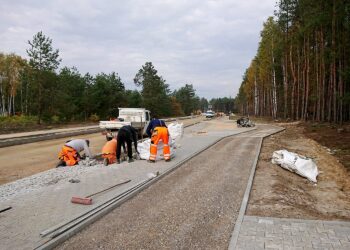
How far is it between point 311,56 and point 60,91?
25.5m

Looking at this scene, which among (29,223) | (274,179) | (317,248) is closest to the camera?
(317,248)

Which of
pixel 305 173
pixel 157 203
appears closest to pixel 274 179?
pixel 305 173

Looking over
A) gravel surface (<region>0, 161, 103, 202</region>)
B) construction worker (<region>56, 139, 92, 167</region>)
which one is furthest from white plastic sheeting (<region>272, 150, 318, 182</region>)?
construction worker (<region>56, 139, 92, 167</region>)

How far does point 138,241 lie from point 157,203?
1.96 m

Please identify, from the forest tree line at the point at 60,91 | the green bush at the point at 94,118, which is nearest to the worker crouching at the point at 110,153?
the forest tree line at the point at 60,91

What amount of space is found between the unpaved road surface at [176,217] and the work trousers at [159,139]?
1798 millimetres

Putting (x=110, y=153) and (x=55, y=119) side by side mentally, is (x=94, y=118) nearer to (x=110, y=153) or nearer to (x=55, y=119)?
(x=55, y=119)

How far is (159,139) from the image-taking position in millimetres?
11875

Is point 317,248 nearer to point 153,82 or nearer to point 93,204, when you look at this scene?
point 93,204

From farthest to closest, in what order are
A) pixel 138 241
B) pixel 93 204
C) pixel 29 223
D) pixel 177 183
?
pixel 177 183 → pixel 93 204 → pixel 29 223 → pixel 138 241

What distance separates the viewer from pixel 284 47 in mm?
40281

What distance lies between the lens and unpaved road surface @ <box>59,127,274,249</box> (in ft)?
16.5

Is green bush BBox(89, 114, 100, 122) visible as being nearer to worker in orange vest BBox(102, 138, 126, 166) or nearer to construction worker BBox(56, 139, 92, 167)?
construction worker BBox(56, 139, 92, 167)

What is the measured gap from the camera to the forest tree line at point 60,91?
34156mm
